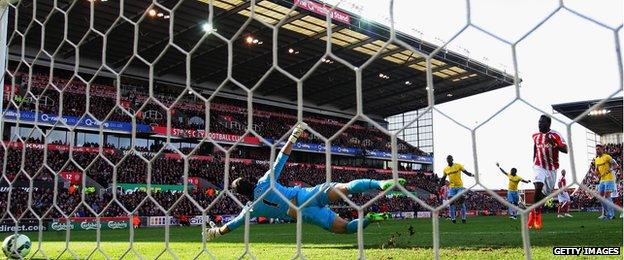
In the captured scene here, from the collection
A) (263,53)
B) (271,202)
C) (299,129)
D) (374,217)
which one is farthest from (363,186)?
(263,53)

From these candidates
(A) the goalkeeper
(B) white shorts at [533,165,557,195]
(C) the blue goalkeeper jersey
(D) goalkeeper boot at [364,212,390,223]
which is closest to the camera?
(A) the goalkeeper

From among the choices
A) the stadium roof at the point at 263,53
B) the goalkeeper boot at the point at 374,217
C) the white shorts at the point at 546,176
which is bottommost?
the goalkeeper boot at the point at 374,217

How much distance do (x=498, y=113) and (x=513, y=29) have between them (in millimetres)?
234

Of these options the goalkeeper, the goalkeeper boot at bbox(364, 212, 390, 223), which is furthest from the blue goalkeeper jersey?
the goalkeeper boot at bbox(364, 212, 390, 223)

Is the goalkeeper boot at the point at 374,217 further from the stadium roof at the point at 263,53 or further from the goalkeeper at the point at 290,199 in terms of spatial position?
the stadium roof at the point at 263,53

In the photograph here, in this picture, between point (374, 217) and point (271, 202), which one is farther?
point (374, 217)

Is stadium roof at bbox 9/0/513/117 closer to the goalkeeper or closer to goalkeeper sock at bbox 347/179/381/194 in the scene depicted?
the goalkeeper

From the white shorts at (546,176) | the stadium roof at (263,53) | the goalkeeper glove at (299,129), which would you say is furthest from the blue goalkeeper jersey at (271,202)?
the stadium roof at (263,53)

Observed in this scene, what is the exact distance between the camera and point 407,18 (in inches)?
73.4

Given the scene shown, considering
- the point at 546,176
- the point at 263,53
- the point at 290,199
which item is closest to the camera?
the point at 290,199

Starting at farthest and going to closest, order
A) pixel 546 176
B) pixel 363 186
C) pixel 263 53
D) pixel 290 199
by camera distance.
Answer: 1. pixel 263 53
2. pixel 546 176
3. pixel 363 186
4. pixel 290 199

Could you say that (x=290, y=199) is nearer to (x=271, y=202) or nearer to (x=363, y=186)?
(x=271, y=202)

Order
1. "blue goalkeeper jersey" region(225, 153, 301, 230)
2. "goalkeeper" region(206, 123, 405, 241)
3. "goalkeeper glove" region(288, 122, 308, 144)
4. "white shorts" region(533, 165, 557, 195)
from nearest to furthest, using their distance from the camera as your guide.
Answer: "goalkeeper glove" region(288, 122, 308, 144) → "goalkeeper" region(206, 123, 405, 241) → "blue goalkeeper jersey" region(225, 153, 301, 230) → "white shorts" region(533, 165, 557, 195)

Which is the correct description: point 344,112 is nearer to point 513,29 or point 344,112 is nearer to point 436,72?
point 436,72
